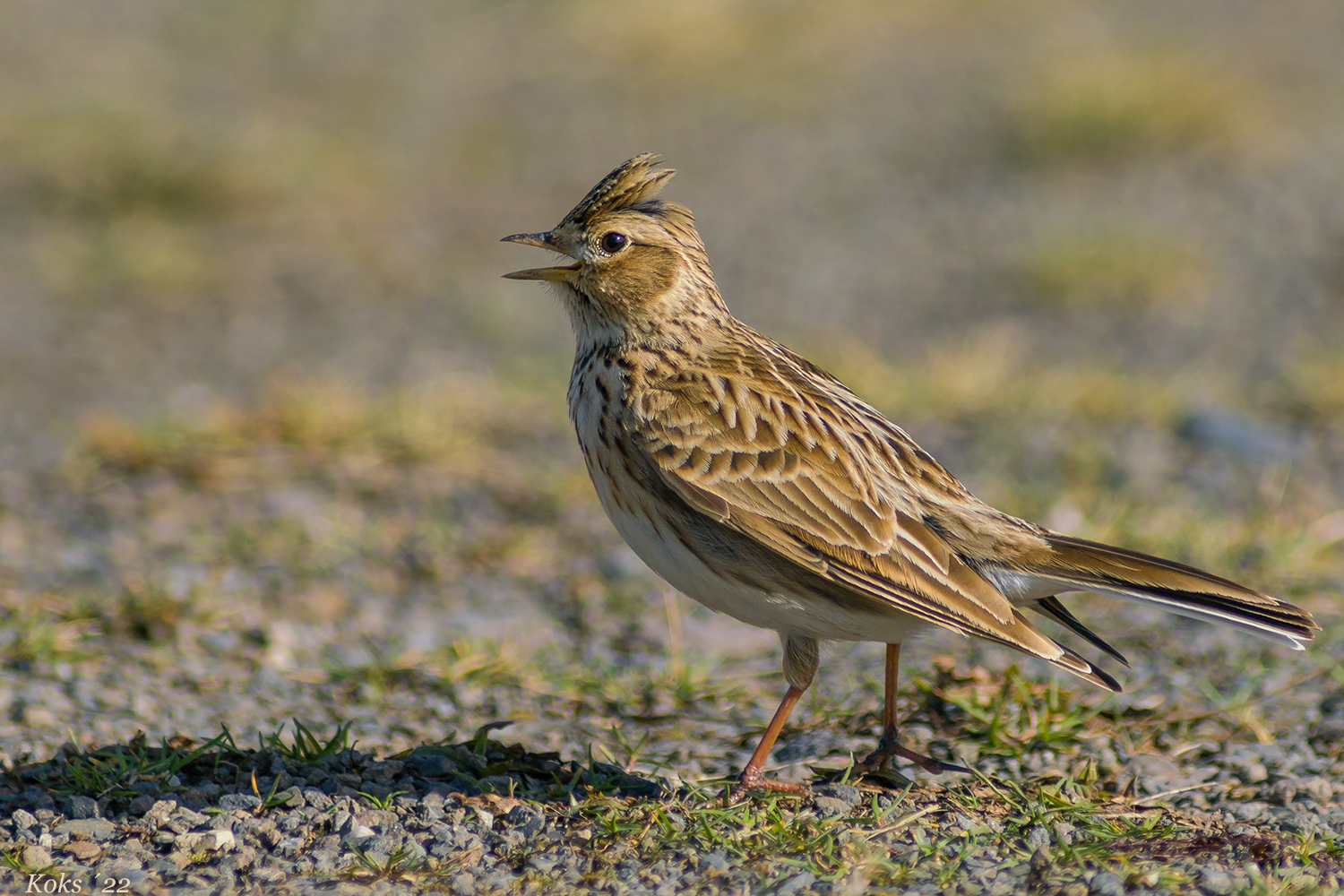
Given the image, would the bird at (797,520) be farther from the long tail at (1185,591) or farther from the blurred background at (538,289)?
the blurred background at (538,289)

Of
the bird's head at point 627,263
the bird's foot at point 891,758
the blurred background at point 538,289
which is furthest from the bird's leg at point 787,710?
the blurred background at point 538,289

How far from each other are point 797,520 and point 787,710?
0.56m

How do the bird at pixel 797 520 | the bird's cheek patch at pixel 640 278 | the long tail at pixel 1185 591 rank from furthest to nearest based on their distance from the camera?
the bird's cheek patch at pixel 640 278 → the bird at pixel 797 520 → the long tail at pixel 1185 591

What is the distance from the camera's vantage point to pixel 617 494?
420 centimetres

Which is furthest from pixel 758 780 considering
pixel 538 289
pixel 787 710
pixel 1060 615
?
pixel 538 289

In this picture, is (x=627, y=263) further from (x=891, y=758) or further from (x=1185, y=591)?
(x=1185, y=591)

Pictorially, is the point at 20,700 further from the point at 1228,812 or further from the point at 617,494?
the point at 1228,812
